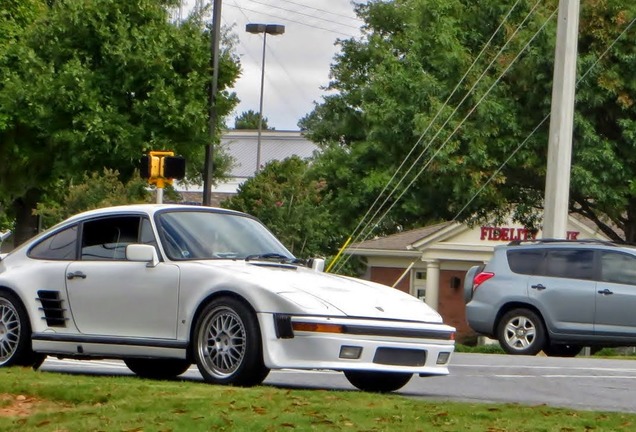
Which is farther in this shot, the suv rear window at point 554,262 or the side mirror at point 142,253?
the suv rear window at point 554,262

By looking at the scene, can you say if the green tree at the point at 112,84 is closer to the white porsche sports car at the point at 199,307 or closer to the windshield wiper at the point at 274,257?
the white porsche sports car at the point at 199,307

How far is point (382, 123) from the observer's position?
120 feet

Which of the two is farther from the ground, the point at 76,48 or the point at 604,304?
the point at 76,48

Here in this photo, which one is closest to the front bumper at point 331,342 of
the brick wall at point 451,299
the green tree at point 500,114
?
the green tree at point 500,114

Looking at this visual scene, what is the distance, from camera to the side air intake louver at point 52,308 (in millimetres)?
12680

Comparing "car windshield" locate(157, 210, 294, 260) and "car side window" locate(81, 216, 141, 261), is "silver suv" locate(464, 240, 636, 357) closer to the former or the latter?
"car windshield" locate(157, 210, 294, 260)

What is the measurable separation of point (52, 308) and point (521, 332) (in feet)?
33.6

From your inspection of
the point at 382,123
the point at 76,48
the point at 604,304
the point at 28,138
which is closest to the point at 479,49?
the point at 382,123

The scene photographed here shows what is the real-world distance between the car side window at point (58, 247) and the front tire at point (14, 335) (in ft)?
1.42

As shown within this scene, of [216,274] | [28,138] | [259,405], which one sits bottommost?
[259,405]

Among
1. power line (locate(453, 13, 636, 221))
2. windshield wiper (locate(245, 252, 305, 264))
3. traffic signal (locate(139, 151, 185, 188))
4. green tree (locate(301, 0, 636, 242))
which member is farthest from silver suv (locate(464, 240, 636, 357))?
power line (locate(453, 13, 636, 221))

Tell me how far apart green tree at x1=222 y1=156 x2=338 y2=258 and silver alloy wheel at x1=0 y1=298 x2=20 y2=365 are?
24.1 m

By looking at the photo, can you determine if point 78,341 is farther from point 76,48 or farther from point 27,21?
point 27,21

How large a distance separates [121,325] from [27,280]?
104 cm
